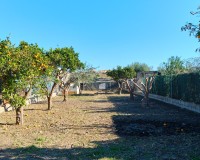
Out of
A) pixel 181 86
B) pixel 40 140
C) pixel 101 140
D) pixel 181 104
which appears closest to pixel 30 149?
pixel 40 140

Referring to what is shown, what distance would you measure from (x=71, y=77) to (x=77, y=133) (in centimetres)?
2516

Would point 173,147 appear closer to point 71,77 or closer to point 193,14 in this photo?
point 193,14

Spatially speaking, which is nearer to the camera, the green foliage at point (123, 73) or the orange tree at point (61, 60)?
the orange tree at point (61, 60)

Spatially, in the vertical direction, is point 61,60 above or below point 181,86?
above

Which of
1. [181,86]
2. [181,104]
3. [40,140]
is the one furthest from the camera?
[181,86]

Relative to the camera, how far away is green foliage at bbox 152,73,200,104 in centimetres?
1709

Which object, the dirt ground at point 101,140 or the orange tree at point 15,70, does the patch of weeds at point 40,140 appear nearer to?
the dirt ground at point 101,140

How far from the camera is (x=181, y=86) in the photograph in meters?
20.0

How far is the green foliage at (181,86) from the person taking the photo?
673 inches

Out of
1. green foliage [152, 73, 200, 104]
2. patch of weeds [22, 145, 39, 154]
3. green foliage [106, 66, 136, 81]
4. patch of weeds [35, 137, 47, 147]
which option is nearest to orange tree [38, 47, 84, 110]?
green foliage [152, 73, 200, 104]

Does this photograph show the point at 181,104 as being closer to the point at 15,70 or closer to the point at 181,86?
the point at 181,86

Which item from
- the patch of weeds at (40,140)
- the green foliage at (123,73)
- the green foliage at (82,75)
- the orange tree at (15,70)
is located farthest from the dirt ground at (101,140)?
the green foliage at (123,73)

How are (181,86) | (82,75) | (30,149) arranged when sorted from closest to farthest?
(30,149), (181,86), (82,75)

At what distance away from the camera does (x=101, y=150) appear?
7.83m
